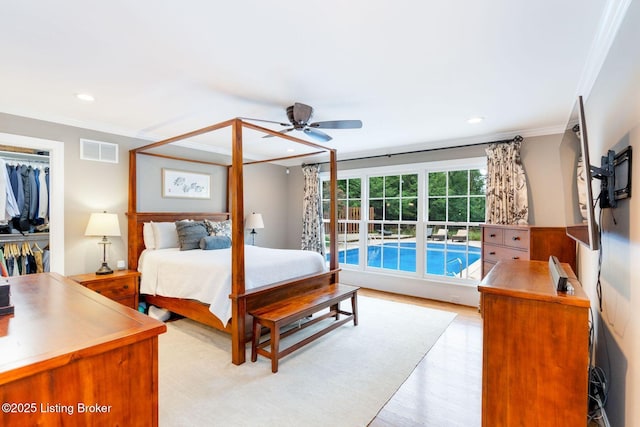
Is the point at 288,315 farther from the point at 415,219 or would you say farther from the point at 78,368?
the point at 415,219

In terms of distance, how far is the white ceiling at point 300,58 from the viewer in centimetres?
164

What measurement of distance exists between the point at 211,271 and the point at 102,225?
154 cm

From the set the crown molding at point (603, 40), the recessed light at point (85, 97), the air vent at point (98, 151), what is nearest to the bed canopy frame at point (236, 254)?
the air vent at point (98, 151)

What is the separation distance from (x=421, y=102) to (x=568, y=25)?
129 centimetres

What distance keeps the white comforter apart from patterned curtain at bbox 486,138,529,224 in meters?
2.40

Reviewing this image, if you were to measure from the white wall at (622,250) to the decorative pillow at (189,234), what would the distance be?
404 centimetres

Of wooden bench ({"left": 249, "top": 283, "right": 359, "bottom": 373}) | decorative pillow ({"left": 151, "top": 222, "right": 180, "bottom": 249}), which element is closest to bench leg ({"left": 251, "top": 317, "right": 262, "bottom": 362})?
wooden bench ({"left": 249, "top": 283, "right": 359, "bottom": 373})

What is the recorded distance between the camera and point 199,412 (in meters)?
2.03

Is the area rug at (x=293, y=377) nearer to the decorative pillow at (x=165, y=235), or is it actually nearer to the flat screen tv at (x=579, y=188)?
the decorative pillow at (x=165, y=235)

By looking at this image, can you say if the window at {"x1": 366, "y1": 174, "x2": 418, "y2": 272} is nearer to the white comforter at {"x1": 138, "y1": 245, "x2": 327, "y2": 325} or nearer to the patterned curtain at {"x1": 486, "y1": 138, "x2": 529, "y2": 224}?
the patterned curtain at {"x1": 486, "y1": 138, "x2": 529, "y2": 224}

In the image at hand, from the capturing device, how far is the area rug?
2010 millimetres

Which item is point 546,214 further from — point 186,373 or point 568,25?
point 186,373

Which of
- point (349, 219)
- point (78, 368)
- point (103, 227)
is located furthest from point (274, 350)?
point (349, 219)

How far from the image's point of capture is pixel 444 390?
2.31 metres
